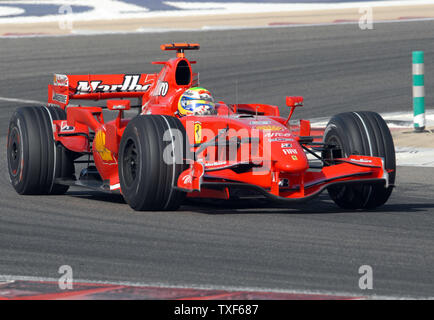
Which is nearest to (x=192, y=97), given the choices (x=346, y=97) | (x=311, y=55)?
(x=346, y=97)

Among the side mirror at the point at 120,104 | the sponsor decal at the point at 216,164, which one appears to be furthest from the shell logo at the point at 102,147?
the sponsor decal at the point at 216,164

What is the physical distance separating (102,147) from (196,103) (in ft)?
3.63

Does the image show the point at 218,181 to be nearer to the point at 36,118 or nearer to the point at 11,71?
the point at 36,118

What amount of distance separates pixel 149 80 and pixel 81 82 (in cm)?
82

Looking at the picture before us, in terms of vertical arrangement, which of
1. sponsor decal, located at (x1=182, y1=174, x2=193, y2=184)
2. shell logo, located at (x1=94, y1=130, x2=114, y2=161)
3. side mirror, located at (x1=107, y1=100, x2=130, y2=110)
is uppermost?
side mirror, located at (x1=107, y1=100, x2=130, y2=110)

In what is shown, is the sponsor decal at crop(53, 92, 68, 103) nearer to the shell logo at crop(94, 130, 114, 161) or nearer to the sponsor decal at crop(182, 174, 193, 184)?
the shell logo at crop(94, 130, 114, 161)

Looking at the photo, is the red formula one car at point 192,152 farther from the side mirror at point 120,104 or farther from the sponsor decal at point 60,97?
the sponsor decal at point 60,97

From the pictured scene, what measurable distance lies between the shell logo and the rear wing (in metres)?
1.35

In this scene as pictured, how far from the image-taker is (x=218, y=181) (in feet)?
31.7

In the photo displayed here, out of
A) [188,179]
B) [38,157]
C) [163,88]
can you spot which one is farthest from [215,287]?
[38,157]

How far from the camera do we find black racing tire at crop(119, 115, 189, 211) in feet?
31.7

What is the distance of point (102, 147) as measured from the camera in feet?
36.4

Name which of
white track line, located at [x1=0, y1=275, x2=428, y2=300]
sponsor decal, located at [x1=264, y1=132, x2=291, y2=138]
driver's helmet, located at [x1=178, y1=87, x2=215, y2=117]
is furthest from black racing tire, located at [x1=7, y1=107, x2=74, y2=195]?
white track line, located at [x1=0, y1=275, x2=428, y2=300]

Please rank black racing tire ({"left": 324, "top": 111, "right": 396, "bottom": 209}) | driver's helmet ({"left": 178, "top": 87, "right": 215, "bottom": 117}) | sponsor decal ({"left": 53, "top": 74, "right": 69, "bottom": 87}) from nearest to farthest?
black racing tire ({"left": 324, "top": 111, "right": 396, "bottom": 209}) < driver's helmet ({"left": 178, "top": 87, "right": 215, "bottom": 117}) < sponsor decal ({"left": 53, "top": 74, "right": 69, "bottom": 87})
